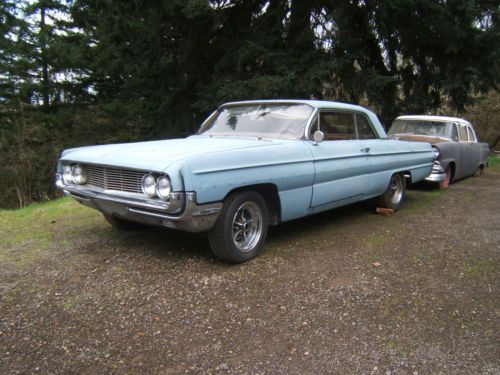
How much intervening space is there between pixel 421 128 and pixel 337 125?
5.22 metres

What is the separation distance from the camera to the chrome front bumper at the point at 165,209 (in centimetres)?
344

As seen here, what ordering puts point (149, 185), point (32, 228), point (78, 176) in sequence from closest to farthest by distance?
point (149, 185) < point (78, 176) < point (32, 228)

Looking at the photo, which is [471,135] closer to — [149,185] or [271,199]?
[271,199]

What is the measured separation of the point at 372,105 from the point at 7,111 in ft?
42.0

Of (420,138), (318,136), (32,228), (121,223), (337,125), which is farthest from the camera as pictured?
(420,138)

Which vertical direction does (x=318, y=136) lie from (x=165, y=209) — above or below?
above

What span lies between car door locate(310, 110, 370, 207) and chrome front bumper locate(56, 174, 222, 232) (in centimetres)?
151

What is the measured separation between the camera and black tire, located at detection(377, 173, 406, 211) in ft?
20.7

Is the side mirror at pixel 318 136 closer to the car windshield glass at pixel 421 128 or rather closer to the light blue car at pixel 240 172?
the light blue car at pixel 240 172

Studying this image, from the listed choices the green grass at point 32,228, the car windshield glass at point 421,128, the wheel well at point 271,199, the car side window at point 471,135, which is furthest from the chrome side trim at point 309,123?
the car side window at point 471,135

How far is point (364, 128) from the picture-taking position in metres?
5.92

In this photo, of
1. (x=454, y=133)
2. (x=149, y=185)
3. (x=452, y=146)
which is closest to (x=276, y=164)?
(x=149, y=185)

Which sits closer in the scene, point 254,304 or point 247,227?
point 254,304

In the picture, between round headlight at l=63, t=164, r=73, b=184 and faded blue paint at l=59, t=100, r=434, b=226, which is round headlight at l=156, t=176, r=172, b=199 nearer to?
faded blue paint at l=59, t=100, r=434, b=226
